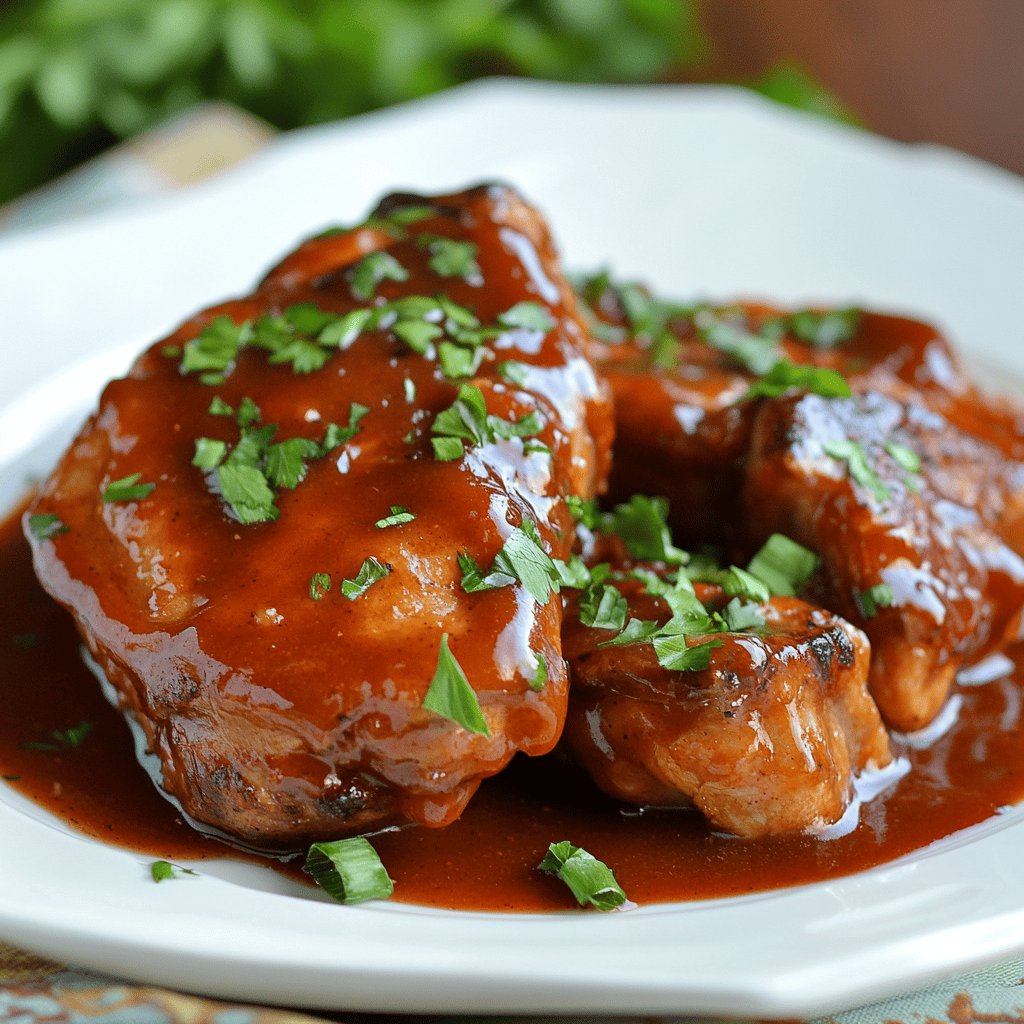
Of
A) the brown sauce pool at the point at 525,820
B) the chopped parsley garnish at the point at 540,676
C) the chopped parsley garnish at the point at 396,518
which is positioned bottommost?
the brown sauce pool at the point at 525,820

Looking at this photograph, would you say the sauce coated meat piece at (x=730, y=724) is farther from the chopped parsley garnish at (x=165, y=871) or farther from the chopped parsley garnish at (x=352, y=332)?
the chopped parsley garnish at (x=165, y=871)

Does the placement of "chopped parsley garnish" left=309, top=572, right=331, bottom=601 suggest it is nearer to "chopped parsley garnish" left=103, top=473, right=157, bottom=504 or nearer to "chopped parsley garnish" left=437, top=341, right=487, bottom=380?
"chopped parsley garnish" left=103, top=473, right=157, bottom=504

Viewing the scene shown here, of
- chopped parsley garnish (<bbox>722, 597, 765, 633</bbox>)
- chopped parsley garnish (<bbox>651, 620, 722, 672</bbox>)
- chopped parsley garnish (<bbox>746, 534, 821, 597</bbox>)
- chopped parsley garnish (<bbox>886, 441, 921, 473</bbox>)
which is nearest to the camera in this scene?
chopped parsley garnish (<bbox>651, 620, 722, 672</bbox>)

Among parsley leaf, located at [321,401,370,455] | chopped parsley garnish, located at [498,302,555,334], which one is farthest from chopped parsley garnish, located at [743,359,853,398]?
parsley leaf, located at [321,401,370,455]

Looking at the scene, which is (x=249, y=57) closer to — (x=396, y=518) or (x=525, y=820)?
(x=396, y=518)

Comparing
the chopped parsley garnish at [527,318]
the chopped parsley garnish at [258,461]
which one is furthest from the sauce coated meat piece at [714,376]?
the chopped parsley garnish at [258,461]

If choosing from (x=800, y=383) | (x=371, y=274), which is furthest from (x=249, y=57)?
(x=800, y=383)
